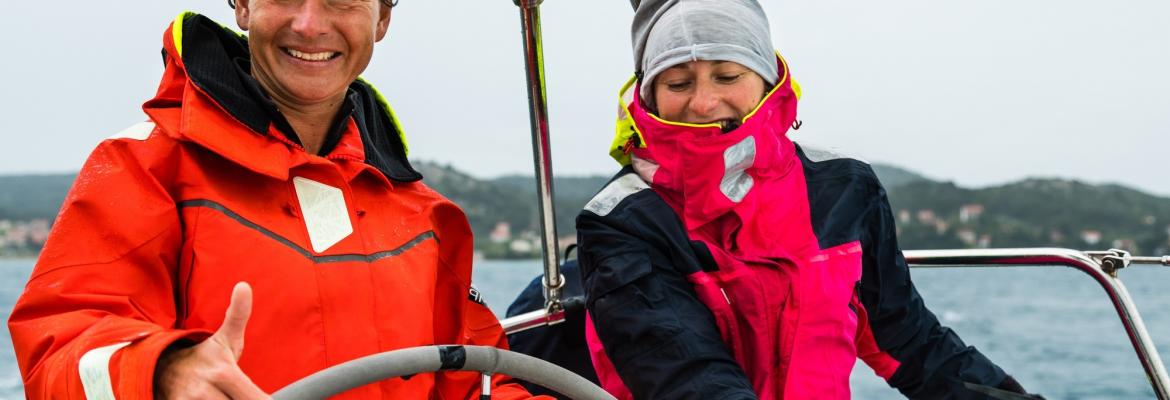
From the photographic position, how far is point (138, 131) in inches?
68.0

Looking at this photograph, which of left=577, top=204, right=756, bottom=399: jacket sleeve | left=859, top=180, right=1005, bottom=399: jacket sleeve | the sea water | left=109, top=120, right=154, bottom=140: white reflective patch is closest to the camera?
left=109, top=120, right=154, bottom=140: white reflective patch

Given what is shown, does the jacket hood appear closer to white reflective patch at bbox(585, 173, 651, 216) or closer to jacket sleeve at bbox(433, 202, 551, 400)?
jacket sleeve at bbox(433, 202, 551, 400)

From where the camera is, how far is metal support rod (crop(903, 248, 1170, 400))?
8.44 feet

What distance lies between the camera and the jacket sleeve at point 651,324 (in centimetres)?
211

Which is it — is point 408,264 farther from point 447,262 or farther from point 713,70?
point 713,70

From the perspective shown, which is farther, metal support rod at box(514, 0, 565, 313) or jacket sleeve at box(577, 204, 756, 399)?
metal support rod at box(514, 0, 565, 313)

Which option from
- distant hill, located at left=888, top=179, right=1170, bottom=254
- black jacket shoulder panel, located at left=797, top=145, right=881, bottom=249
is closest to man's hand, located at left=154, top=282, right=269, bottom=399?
black jacket shoulder panel, located at left=797, top=145, right=881, bottom=249

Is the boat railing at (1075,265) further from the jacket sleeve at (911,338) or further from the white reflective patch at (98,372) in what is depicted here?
the white reflective patch at (98,372)

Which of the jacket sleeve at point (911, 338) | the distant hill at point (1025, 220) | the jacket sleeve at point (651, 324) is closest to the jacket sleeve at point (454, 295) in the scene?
the jacket sleeve at point (651, 324)

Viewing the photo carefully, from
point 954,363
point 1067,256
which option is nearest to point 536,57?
point 954,363

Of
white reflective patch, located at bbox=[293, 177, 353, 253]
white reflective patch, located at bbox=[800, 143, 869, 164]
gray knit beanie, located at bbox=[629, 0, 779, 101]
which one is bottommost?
white reflective patch, located at bbox=[800, 143, 869, 164]

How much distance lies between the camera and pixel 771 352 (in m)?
2.24

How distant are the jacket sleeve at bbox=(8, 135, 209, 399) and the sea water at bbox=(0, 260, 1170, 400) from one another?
3.63 meters

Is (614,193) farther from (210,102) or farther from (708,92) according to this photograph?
(210,102)
